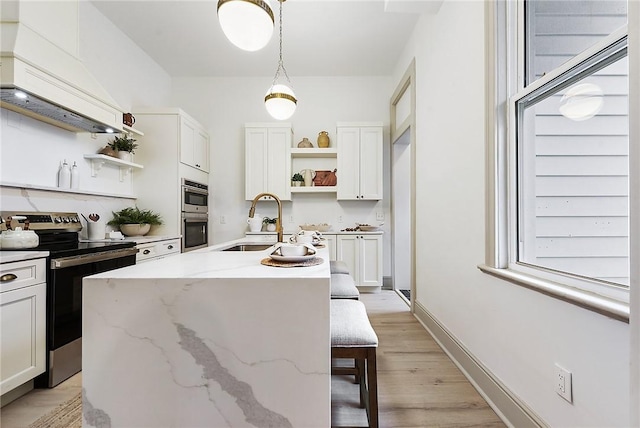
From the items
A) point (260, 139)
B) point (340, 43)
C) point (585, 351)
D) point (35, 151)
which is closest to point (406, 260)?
point (260, 139)

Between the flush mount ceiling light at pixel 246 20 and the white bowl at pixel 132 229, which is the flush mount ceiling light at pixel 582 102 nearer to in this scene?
the flush mount ceiling light at pixel 246 20

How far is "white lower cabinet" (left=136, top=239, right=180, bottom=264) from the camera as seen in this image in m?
2.99

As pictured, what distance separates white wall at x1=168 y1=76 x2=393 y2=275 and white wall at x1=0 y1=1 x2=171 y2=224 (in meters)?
0.70

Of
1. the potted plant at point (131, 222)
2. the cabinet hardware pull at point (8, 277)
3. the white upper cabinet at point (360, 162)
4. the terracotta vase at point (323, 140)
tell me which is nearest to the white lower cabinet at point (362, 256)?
the white upper cabinet at point (360, 162)

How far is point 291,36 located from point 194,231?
2.71m

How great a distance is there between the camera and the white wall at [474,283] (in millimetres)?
1116

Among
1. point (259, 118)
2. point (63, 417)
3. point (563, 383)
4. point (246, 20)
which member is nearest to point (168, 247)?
point (63, 417)

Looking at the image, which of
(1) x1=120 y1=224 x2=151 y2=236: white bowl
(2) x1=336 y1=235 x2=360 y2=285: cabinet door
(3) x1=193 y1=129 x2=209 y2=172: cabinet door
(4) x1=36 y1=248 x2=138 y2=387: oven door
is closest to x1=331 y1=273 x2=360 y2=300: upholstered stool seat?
(4) x1=36 y1=248 x2=138 y2=387: oven door

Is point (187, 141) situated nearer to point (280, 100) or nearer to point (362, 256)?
point (280, 100)

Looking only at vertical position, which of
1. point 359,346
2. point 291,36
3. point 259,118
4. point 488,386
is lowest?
point 488,386

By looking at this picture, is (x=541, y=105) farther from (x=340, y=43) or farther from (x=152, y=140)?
(x=152, y=140)

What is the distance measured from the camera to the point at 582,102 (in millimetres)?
1297

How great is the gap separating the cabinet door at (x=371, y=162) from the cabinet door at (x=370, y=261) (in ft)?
2.08

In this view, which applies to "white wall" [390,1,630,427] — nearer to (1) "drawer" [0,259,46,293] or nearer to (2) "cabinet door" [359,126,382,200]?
(2) "cabinet door" [359,126,382,200]
